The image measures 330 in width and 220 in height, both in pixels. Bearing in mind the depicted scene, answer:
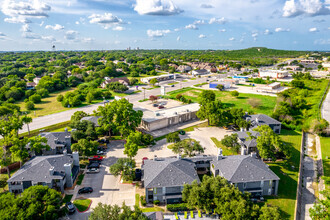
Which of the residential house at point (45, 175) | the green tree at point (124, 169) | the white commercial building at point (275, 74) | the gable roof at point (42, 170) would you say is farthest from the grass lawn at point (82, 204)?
the white commercial building at point (275, 74)

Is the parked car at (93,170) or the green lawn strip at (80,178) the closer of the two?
the green lawn strip at (80,178)

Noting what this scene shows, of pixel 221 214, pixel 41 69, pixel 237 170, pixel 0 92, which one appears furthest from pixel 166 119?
pixel 41 69

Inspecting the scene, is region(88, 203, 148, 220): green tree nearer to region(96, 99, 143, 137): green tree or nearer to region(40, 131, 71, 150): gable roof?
region(40, 131, 71, 150): gable roof

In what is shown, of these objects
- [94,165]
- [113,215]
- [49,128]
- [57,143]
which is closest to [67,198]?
[94,165]

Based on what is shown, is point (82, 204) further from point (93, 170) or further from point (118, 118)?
point (118, 118)

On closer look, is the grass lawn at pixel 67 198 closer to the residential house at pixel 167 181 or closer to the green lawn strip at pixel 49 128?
the residential house at pixel 167 181

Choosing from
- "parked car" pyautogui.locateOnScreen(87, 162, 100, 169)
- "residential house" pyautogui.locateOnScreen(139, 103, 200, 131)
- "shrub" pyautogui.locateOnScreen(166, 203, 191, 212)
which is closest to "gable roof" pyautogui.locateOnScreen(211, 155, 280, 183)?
"shrub" pyautogui.locateOnScreen(166, 203, 191, 212)
